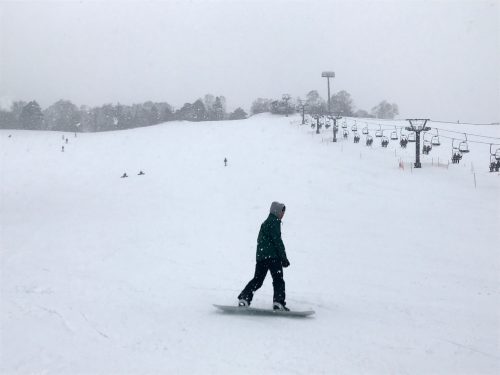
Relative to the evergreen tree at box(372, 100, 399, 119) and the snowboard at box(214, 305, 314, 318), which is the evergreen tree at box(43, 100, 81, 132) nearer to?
the evergreen tree at box(372, 100, 399, 119)

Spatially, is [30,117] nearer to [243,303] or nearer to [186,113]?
[186,113]

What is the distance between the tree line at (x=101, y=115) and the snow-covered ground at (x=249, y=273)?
89583mm

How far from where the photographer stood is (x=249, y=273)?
11.5m

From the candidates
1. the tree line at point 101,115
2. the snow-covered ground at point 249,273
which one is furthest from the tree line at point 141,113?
the snow-covered ground at point 249,273

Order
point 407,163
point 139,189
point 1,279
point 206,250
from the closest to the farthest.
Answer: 1. point 1,279
2. point 206,250
3. point 139,189
4. point 407,163

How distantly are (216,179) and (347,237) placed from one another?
16.3 m

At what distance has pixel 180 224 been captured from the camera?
18672 mm

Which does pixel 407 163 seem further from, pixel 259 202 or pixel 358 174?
pixel 259 202

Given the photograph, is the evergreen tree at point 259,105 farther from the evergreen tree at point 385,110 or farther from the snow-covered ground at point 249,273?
the snow-covered ground at point 249,273

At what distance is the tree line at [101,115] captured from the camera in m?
117

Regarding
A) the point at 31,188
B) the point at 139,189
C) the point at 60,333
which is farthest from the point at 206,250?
the point at 31,188

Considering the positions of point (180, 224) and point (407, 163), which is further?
point (407, 163)

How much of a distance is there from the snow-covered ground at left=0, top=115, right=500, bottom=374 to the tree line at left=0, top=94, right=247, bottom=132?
89583mm

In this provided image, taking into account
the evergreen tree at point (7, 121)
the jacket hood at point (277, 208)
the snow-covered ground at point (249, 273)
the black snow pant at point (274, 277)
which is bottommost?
the snow-covered ground at point (249, 273)
